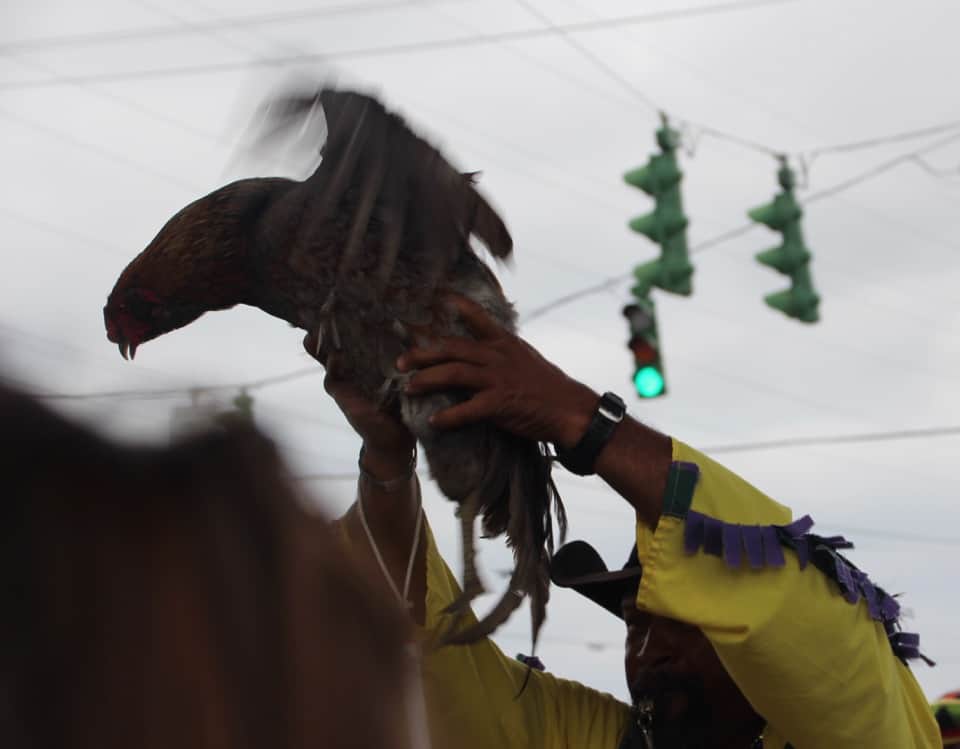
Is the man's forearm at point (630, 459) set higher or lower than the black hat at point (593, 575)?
higher

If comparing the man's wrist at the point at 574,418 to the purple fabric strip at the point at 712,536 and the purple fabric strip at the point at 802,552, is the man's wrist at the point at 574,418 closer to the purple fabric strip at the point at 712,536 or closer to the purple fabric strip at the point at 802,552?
the purple fabric strip at the point at 712,536

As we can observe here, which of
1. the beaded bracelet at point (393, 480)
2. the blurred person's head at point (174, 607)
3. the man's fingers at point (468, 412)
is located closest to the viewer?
the blurred person's head at point (174, 607)

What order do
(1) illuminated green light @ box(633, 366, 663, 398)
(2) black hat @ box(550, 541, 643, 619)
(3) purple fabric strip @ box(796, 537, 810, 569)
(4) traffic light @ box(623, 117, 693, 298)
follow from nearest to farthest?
(3) purple fabric strip @ box(796, 537, 810, 569), (2) black hat @ box(550, 541, 643, 619), (4) traffic light @ box(623, 117, 693, 298), (1) illuminated green light @ box(633, 366, 663, 398)

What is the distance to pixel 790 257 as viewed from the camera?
30.1 feet

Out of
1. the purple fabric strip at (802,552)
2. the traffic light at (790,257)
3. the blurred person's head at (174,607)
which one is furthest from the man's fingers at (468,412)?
the traffic light at (790,257)

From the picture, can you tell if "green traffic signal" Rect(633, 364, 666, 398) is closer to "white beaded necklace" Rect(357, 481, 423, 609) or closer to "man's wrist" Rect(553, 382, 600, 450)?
"white beaded necklace" Rect(357, 481, 423, 609)

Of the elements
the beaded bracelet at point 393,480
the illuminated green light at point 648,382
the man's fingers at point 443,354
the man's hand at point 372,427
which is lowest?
the beaded bracelet at point 393,480

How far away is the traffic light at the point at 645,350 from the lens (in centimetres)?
915

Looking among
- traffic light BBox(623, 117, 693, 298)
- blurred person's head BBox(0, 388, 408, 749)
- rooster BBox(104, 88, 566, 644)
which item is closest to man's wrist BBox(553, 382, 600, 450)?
rooster BBox(104, 88, 566, 644)

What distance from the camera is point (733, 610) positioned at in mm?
1709

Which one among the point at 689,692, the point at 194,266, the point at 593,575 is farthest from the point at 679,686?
the point at 194,266

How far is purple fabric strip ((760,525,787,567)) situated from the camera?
5.72ft

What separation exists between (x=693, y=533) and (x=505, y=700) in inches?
27.1

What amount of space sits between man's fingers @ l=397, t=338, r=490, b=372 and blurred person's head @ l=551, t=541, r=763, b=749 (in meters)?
0.75
